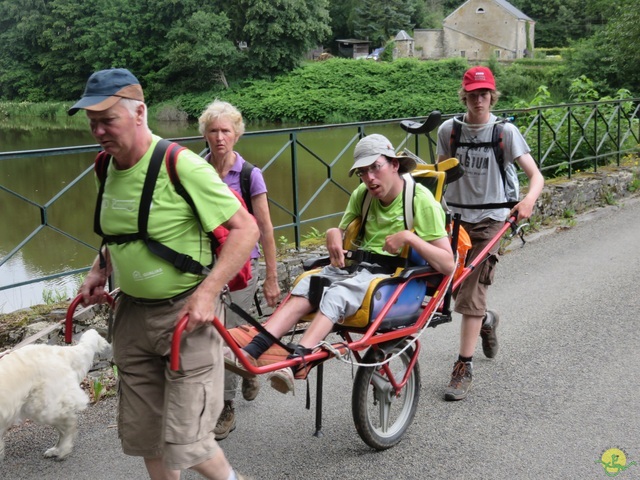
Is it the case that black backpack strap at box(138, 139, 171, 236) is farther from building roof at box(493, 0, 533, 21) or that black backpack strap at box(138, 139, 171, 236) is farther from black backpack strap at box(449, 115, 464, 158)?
building roof at box(493, 0, 533, 21)

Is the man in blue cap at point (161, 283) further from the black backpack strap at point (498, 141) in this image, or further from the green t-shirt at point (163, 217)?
the black backpack strap at point (498, 141)

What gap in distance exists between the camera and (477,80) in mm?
4875

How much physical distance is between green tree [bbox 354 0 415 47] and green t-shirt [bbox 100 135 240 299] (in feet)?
292

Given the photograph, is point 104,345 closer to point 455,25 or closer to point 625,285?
point 625,285

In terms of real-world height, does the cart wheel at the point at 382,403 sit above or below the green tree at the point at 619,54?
below

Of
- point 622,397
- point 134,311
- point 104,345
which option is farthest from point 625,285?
point 134,311

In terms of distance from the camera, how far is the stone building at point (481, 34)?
256 feet

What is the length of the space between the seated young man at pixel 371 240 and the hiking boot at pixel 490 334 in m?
1.40

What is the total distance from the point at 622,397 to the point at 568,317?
1747mm

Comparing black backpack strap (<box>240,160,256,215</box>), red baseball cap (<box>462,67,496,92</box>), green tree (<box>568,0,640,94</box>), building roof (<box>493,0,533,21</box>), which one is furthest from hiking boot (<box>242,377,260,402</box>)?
building roof (<box>493,0,533,21</box>)

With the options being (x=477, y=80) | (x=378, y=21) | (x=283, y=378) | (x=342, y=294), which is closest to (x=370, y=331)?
(x=342, y=294)

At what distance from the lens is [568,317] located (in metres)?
6.50

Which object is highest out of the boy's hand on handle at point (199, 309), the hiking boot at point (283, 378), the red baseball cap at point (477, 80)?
the red baseball cap at point (477, 80)

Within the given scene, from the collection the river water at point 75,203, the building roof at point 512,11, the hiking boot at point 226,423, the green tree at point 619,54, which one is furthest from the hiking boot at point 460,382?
the building roof at point 512,11
